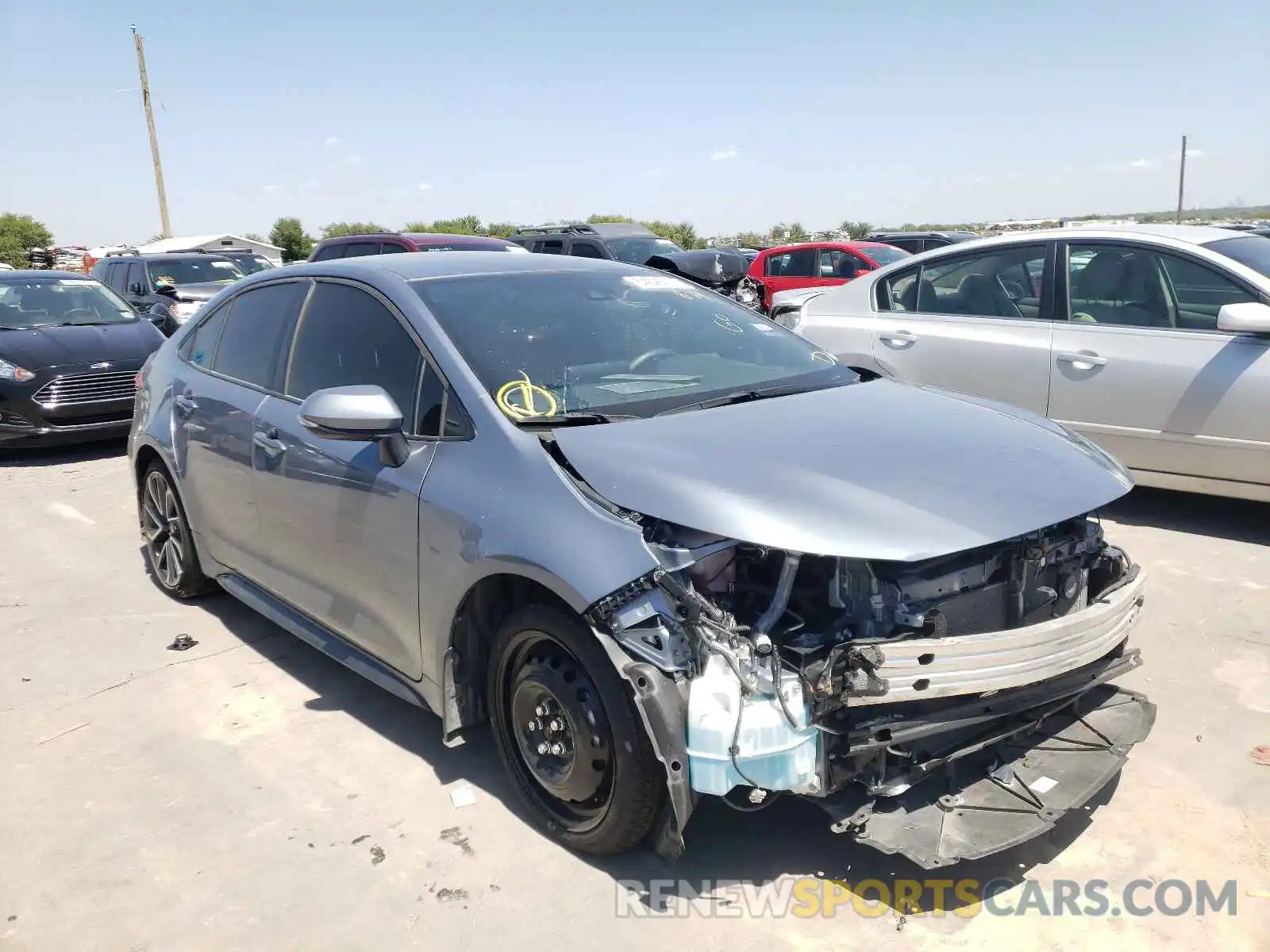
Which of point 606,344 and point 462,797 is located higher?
point 606,344

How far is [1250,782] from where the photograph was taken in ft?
10.4

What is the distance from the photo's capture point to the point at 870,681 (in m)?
2.40

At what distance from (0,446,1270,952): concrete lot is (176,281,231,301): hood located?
10.3m

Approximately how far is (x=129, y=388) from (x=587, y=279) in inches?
265

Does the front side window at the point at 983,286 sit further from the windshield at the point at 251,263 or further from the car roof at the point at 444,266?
the windshield at the point at 251,263

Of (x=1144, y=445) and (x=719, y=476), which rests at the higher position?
(x=719, y=476)

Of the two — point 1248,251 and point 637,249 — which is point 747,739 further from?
point 637,249

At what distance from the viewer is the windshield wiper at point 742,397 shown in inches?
127

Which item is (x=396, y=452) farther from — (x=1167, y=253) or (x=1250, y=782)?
(x=1167, y=253)

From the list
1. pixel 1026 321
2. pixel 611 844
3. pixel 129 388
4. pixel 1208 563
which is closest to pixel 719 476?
pixel 611 844

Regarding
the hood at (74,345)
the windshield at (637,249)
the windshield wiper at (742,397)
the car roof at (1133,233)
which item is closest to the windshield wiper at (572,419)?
the windshield wiper at (742,397)

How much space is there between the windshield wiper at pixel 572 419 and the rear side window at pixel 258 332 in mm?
1580

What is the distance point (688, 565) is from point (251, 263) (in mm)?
16009

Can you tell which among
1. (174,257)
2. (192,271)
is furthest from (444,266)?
(174,257)
